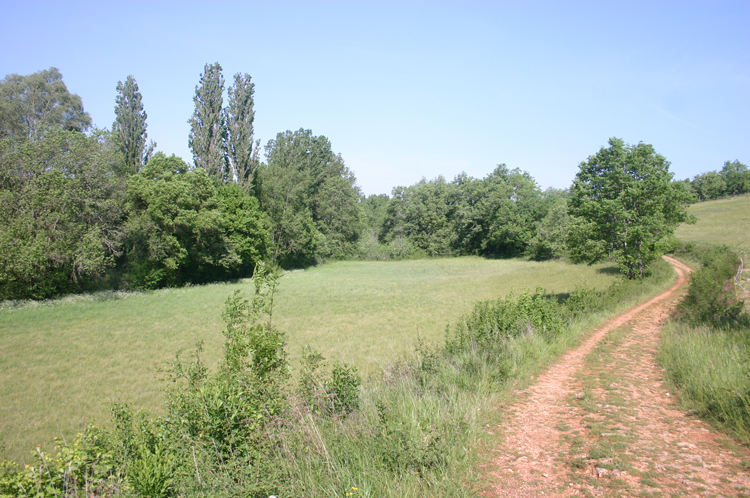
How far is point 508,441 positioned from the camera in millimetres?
5062

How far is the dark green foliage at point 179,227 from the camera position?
32.4 metres

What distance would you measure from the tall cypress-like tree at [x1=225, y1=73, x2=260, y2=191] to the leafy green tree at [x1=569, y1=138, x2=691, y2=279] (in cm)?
3384

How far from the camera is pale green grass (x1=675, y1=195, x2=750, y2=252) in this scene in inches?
1545

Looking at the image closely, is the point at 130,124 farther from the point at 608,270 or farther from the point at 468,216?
the point at 468,216

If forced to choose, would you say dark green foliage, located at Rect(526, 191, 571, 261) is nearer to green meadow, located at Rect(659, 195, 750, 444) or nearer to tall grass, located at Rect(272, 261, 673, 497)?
green meadow, located at Rect(659, 195, 750, 444)

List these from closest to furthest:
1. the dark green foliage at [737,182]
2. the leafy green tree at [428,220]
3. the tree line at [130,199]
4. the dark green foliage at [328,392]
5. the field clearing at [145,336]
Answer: the dark green foliage at [328,392], the field clearing at [145,336], the tree line at [130,199], the leafy green tree at [428,220], the dark green foliage at [737,182]

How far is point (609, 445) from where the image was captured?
15.7 ft

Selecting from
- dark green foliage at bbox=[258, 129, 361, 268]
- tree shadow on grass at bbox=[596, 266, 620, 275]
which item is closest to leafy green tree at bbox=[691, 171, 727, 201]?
tree shadow on grass at bbox=[596, 266, 620, 275]

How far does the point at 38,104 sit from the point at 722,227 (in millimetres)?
74353

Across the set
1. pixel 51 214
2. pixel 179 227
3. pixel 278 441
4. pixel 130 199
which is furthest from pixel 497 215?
pixel 278 441

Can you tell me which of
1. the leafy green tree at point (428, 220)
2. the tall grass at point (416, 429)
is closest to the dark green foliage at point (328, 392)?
the tall grass at point (416, 429)

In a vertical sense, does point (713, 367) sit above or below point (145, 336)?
above

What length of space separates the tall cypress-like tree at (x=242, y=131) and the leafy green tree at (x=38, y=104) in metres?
14.1

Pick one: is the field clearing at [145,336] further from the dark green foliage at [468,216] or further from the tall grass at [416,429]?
the dark green foliage at [468,216]
